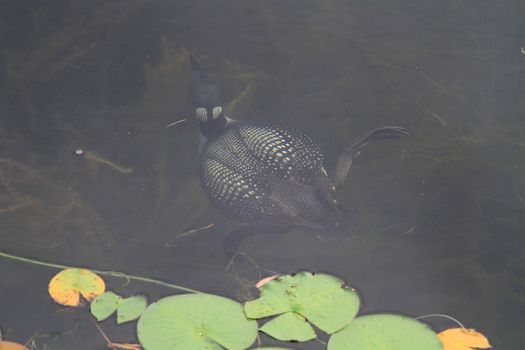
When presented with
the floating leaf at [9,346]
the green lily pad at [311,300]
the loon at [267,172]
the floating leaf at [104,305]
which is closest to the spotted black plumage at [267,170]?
the loon at [267,172]

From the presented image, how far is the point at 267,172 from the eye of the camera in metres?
1.25

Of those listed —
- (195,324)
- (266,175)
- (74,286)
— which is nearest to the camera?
(195,324)

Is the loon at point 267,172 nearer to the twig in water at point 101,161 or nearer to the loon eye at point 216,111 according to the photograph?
the loon eye at point 216,111

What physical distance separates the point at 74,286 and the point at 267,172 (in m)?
0.42

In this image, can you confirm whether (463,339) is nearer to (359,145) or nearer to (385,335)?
(385,335)

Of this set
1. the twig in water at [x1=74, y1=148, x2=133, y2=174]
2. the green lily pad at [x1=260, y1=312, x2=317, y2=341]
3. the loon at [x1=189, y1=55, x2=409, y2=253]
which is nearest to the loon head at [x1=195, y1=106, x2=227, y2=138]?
the loon at [x1=189, y1=55, x2=409, y2=253]

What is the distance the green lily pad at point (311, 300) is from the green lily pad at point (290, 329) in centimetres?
1

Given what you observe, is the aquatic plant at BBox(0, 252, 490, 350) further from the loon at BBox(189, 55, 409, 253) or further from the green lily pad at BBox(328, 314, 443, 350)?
the loon at BBox(189, 55, 409, 253)

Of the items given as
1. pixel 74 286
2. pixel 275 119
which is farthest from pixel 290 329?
pixel 275 119

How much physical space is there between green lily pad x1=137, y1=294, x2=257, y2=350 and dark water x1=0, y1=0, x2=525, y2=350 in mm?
49

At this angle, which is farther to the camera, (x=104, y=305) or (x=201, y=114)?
(x=201, y=114)

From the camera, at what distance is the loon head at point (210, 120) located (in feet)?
4.28

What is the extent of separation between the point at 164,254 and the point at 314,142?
380 mm

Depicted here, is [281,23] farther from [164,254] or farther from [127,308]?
[127,308]
